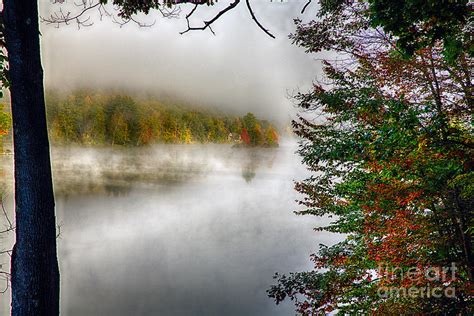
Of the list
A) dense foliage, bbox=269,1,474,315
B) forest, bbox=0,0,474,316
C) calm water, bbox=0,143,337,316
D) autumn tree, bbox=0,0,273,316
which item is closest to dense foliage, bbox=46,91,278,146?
calm water, bbox=0,143,337,316

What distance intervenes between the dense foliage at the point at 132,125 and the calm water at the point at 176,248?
36.3 meters

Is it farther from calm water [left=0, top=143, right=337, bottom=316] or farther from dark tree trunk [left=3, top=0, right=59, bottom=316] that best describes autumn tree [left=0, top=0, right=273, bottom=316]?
calm water [left=0, top=143, right=337, bottom=316]

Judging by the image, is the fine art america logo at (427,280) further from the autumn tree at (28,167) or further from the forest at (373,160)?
the autumn tree at (28,167)

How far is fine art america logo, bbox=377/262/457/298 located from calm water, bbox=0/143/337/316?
6.95m

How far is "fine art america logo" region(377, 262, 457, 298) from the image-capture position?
5855 mm

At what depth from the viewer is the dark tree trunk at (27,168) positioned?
267 centimetres

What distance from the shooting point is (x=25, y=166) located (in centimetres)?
268

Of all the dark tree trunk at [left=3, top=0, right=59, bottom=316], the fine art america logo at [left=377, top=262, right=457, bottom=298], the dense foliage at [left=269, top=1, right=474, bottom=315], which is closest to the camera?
the dark tree trunk at [left=3, top=0, right=59, bottom=316]

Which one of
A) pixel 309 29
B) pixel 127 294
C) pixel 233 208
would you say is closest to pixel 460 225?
pixel 309 29

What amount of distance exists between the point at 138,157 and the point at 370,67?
529 ft

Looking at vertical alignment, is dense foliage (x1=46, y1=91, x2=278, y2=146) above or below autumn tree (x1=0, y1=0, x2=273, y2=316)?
above

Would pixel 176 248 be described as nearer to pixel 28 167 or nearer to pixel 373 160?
pixel 373 160

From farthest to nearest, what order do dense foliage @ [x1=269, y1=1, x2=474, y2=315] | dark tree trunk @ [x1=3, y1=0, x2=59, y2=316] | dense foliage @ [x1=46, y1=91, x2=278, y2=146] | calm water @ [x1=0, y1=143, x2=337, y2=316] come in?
dense foliage @ [x1=46, y1=91, x2=278, y2=146] → calm water @ [x1=0, y1=143, x2=337, y2=316] → dense foliage @ [x1=269, y1=1, x2=474, y2=315] → dark tree trunk @ [x1=3, y1=0, x2=59, y2=316]

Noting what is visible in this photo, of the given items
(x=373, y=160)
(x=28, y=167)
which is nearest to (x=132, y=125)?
(x=373, y=160)
